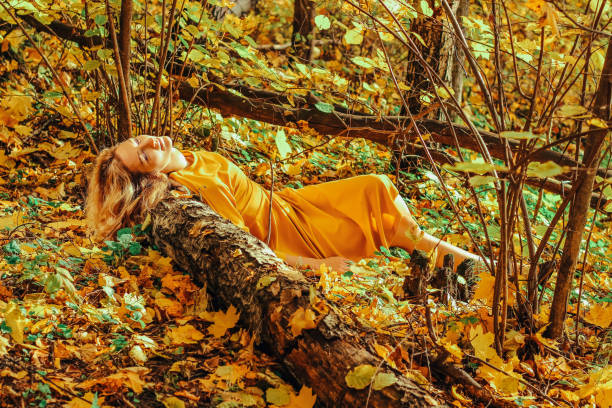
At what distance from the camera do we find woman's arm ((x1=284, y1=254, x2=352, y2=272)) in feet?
9.92

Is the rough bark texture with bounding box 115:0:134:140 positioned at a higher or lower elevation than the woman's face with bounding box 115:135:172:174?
higher

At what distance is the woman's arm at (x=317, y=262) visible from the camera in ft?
9.92

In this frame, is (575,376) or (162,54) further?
(162,54)

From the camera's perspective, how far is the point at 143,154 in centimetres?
310

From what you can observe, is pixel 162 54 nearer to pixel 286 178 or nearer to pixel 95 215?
pixel 95 215

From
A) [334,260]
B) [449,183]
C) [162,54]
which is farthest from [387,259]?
[449,183]

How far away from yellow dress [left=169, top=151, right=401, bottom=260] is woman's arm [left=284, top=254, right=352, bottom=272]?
265 millimetres

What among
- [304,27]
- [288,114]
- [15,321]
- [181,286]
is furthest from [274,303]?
[304,27]

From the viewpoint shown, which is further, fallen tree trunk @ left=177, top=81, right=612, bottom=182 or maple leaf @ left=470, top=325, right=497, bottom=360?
fallen tree trunk @ left=177, top=81, right=612, bottom=182

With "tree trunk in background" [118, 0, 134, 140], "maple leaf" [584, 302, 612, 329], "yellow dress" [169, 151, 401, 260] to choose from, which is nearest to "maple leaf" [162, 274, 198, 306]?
"yellow dress" [169, 151, 401, 260]

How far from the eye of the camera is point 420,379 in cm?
178

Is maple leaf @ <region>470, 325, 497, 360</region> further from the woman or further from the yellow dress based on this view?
the yellow dress

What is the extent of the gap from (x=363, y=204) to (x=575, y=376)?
173cm

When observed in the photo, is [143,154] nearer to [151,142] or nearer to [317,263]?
→ [151,142]
